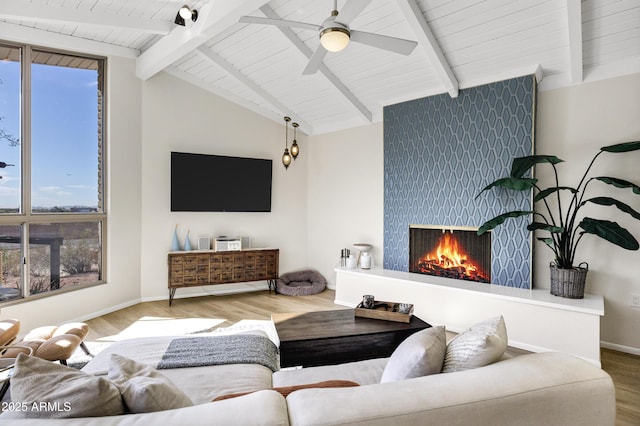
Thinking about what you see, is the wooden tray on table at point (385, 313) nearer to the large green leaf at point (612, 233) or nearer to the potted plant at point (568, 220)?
the potted plant at point (568, 220)

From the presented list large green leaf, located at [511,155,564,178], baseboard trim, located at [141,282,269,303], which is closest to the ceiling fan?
large green leaf, located at [511,155,564,178]

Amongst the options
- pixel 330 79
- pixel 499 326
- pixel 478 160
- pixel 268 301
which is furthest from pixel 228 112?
pixel 499 326

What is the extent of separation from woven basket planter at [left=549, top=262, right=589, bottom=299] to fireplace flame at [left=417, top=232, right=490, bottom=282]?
81 cm

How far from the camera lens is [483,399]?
121 cm

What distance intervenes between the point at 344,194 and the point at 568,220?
3088mm

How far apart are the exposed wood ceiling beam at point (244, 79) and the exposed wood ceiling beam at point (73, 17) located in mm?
591

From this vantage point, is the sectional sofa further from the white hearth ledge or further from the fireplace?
the fireplace

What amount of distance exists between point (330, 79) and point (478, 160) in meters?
2.09

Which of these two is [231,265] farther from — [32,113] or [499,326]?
[499,326]

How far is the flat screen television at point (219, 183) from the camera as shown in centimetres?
530

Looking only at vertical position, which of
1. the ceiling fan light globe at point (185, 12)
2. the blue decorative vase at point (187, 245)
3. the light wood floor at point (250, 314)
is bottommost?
the light wood floor at point (250, 314)

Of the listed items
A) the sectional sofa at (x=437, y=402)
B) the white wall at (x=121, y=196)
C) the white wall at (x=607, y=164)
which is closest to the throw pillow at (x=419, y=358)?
the sectional sofa at (x=437, y=402)

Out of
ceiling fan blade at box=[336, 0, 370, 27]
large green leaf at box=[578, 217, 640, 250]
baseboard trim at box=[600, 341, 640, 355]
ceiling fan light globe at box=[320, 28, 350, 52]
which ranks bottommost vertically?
baseboard trim at box=[600, 341, 640, 355]

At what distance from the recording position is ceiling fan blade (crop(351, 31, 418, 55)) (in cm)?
269
